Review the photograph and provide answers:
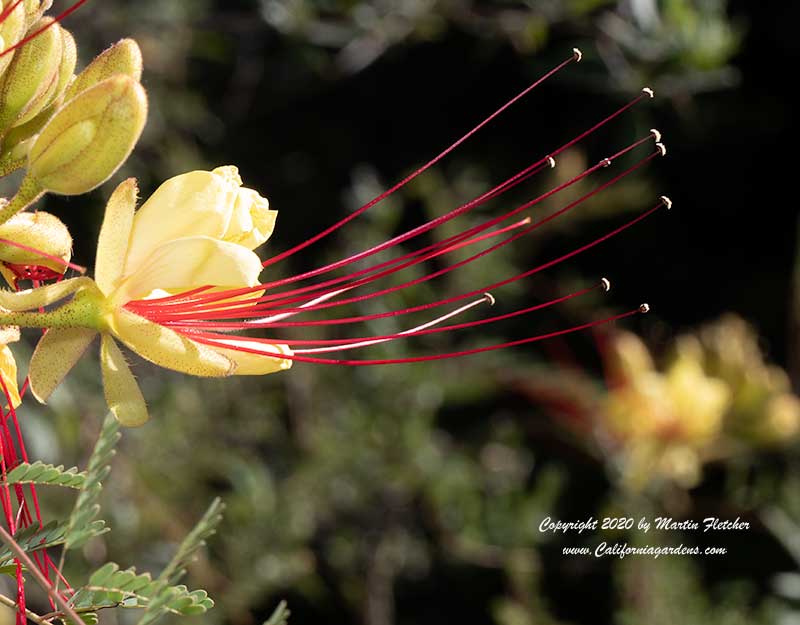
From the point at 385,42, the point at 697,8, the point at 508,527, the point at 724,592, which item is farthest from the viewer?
the point at 724,592

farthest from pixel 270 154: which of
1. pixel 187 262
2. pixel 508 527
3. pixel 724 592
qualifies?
pixel 187 262

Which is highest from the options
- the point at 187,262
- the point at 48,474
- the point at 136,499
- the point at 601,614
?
the point at 601,614

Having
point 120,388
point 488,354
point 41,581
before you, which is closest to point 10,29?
point 120,388

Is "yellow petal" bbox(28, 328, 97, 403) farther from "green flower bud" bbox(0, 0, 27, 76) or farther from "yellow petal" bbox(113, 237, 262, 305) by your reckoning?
"green flower bud" bbox(0, 0, 27, 76)

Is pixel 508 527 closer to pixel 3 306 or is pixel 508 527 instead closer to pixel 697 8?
pixel 697 8

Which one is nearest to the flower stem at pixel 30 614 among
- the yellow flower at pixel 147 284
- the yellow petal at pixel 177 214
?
the yellow flower at pixel 147 284

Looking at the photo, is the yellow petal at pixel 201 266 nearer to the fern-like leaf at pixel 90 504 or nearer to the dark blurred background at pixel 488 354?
the fern-like leaf at pixel 90 504

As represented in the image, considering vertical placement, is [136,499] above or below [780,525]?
below
